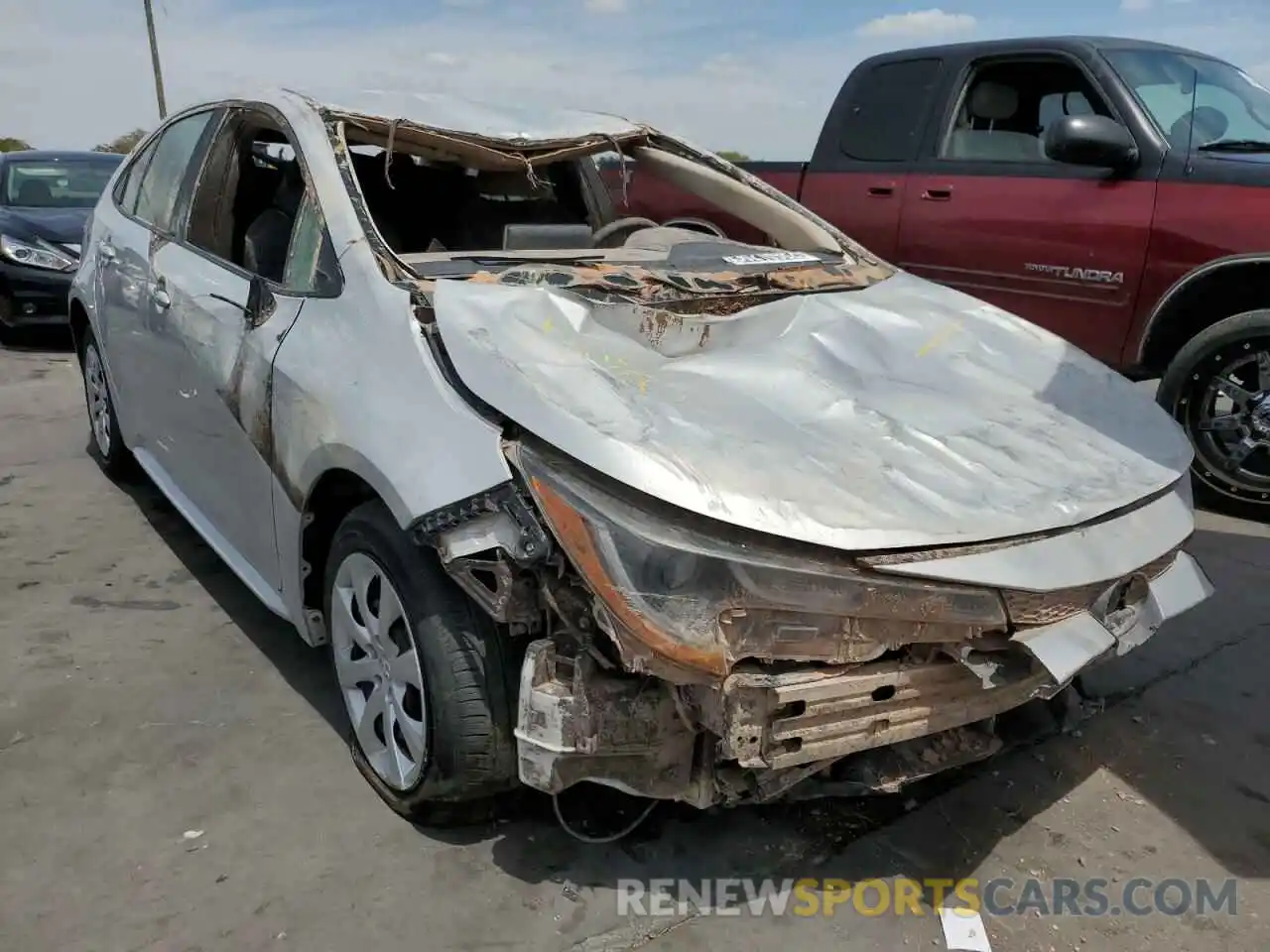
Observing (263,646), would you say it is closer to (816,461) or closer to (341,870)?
(341,870)

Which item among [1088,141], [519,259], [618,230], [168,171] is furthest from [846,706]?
[1088,141]

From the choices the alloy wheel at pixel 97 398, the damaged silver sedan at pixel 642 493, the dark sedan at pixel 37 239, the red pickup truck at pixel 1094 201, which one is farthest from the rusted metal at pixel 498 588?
the dark sedan at pixel 37 239

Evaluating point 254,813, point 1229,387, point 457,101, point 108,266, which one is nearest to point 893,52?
point 1229,387

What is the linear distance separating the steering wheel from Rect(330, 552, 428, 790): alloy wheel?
1.82 meters

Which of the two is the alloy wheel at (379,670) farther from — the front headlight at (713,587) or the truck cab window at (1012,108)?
the truck cab window at (1012,108)

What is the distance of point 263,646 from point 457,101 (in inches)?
76.5

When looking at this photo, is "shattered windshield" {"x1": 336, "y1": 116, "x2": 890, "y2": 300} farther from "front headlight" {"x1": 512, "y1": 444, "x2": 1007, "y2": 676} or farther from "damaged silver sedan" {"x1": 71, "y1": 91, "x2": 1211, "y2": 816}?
"front headlight" {"x1": 512, "y1": 444, "x2": 1007, "y2": 676}

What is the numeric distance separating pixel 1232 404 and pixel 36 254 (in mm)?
7986

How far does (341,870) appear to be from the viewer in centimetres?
232

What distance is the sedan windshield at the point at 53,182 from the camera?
8637 millimetres

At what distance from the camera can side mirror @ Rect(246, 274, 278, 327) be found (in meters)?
2.77

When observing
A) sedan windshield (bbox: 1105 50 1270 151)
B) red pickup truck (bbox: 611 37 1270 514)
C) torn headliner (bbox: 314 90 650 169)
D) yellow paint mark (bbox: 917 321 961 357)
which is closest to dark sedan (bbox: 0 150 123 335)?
red pickup truck (bbox: 611 37 1270 514)

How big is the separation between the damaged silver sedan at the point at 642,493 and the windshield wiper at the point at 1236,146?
217 centimetres

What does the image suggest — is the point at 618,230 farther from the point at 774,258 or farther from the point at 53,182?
the point at 53,182
